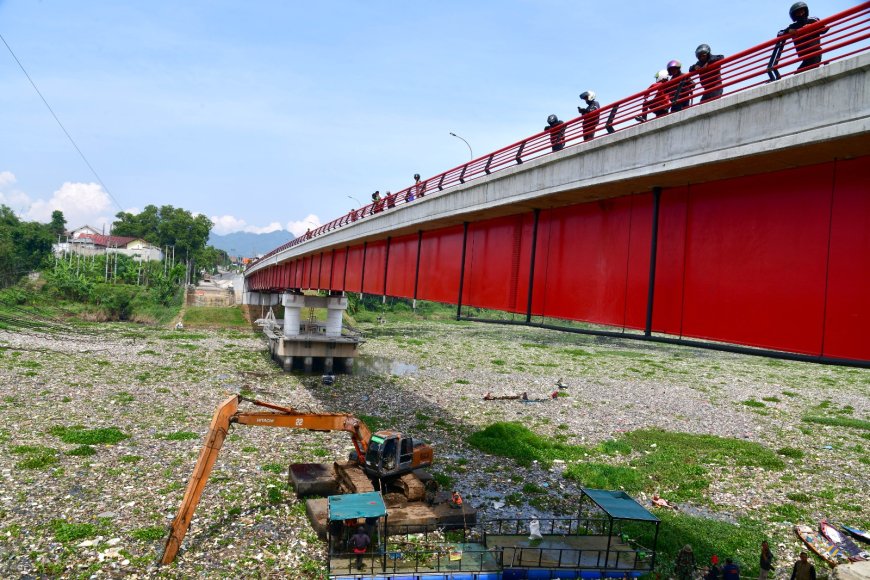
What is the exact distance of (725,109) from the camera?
8.11 m

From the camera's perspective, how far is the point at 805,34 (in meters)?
7.46

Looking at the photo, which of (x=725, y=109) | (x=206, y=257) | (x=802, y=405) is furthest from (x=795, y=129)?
(x=206, y=257)

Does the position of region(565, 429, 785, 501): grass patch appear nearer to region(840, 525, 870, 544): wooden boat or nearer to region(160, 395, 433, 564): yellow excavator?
region(840, 525, 870, 544): wooden boat

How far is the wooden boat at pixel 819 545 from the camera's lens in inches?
518

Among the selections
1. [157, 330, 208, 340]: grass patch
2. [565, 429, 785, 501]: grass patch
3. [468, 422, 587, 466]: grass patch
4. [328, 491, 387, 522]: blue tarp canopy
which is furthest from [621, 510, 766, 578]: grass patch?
[157, 330, 208, 340]: grass patch

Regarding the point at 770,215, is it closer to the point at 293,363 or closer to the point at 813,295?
the point at 813,295

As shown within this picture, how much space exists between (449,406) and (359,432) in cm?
1322

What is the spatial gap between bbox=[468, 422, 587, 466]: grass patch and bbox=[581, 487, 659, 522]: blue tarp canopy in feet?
19.2

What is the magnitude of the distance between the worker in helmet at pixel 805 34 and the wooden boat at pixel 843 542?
12.6 m

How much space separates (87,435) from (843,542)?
24061 millimetres

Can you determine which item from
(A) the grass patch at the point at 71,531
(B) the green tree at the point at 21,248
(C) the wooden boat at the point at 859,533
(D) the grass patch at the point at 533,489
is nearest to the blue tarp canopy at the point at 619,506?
(D) the grass patch at the point at 533,489

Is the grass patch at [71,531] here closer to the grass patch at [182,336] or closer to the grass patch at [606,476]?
the grass patch at [606,476]

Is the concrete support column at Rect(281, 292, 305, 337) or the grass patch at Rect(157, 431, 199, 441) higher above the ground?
the concrete support column at Rect(281, 292, 305, 337)

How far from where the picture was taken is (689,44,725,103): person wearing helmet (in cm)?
871
